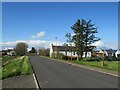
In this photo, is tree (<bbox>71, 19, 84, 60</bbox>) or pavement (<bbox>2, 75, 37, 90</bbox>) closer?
pavement (<bbox>2, 75, 37, 90</bbox>)

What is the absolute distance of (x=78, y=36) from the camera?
73.8 meters

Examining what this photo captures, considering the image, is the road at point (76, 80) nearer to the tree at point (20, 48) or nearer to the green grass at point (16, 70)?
the green grass at point (16, 70)

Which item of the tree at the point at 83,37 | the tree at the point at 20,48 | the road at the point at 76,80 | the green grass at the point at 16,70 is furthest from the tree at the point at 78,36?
the tree at the point at 20,48

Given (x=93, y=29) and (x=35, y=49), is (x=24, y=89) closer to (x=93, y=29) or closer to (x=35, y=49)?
(x=93, y=29)

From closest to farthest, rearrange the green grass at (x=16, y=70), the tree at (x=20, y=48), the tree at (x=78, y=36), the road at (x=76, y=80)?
the road at (x=76, y=80)
the green grass at (x=16, y=70)
the tree at (x=78, y=36)
the tree at (x=20, y=48)

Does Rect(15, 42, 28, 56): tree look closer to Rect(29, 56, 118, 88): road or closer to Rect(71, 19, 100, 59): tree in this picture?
Rect(71, 19, 100, 59): tree

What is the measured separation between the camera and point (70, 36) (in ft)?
261

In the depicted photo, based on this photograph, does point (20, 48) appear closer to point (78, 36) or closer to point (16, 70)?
point (78, 36)

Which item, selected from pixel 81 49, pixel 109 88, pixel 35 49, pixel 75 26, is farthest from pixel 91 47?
pixel 35 49

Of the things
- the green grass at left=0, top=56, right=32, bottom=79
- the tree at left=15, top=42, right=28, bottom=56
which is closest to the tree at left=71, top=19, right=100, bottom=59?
the green grass at left=0, top=56, right=32, bottom=79

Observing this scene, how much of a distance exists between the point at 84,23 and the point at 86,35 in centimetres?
431

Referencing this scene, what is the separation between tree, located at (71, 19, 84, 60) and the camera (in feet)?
237

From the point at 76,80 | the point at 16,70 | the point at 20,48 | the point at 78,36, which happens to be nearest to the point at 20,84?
the point at 76,80

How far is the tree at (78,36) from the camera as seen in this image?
237ft
